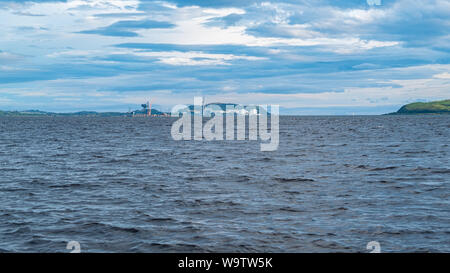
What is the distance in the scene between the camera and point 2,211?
21.3 m

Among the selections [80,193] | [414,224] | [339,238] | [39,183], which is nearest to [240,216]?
[339,238]

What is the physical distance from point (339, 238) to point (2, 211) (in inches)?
615

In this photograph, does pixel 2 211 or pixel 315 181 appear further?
pixel 315 181

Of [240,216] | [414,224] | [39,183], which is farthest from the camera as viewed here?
[39,183]

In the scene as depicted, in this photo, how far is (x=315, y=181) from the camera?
99.7ft
